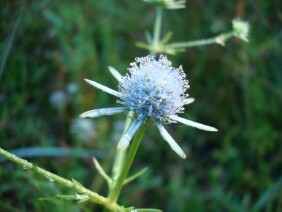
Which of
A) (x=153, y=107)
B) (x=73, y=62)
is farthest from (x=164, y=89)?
(x=73, y=62)

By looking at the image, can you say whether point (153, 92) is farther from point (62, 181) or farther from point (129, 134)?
point (62, 181)

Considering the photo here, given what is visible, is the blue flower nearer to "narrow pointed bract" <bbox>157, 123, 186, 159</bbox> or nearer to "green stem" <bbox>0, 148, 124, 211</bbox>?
"narrow pointed bract" <bbox>157, 123, 186, 159</bbox>

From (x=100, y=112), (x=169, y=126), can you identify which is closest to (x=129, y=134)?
(x=100, y=112)

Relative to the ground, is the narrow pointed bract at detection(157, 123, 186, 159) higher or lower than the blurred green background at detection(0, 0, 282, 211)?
lower

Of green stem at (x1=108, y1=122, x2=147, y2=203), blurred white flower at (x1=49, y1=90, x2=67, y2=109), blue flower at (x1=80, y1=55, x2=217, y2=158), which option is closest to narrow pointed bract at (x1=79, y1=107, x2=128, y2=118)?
blue flower at (x1=80, y1=55, x2=217, y2=158)

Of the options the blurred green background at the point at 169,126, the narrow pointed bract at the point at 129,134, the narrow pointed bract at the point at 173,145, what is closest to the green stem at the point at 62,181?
the narrow pointed bract at the point at 129,134

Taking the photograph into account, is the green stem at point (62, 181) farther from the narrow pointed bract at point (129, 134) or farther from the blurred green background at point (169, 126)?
the blurred green background at point (169, 126)
